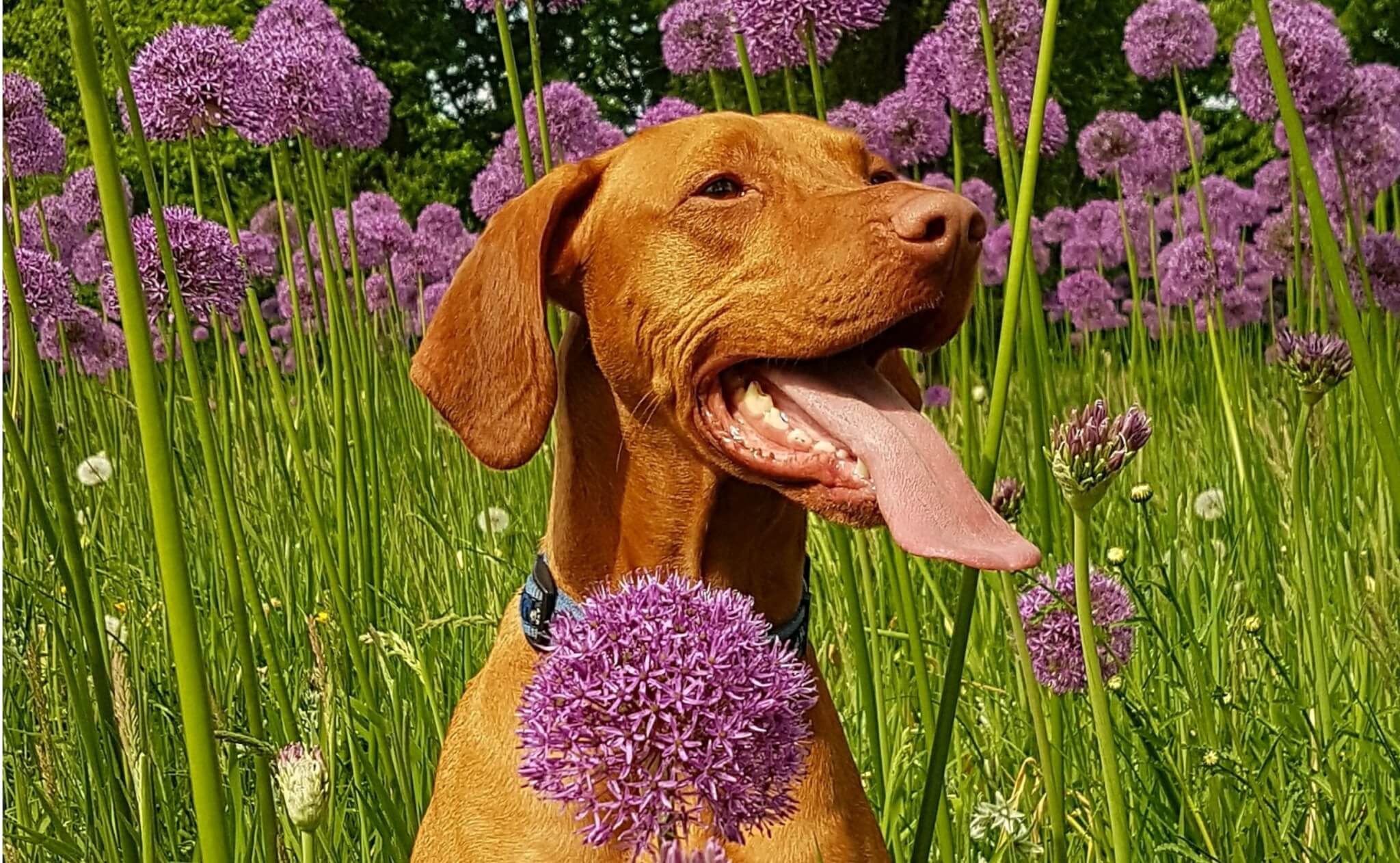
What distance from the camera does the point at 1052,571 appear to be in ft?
7.92

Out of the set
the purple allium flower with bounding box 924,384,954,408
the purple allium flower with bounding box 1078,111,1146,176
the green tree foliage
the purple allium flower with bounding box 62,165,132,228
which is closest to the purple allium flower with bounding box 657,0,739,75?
the purple allium flower with bounding box 62,165,132,228

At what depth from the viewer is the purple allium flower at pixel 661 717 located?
40.6 inches

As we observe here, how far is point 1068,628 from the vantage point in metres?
1.96

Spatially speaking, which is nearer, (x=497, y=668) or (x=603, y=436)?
(x=497, y=668)

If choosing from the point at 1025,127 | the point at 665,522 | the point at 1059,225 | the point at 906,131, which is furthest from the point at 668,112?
the point at 1059,225

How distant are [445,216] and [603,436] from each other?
4.09 m

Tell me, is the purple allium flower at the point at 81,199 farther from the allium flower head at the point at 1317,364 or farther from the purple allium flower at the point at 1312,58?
the allium flower head at the point at 1317,364

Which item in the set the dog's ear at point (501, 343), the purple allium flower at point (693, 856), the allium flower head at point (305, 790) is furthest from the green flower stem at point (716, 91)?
the purple allium flower at point (693, 856)

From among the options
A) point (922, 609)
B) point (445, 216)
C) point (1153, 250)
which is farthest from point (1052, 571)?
point (445, 216)

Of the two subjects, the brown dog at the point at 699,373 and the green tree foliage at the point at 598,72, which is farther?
the green tree foliage at the point at 598,72

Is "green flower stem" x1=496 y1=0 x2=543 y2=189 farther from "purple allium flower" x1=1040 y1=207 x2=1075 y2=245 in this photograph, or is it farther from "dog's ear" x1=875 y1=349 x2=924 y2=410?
"purple allium flower" x1=1040 y1=207 x2=1075 y2=245

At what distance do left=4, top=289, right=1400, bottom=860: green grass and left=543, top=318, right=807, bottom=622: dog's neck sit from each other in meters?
0.12

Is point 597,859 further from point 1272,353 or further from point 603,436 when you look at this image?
point 1272,353

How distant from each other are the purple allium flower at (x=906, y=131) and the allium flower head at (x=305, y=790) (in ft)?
8.12
